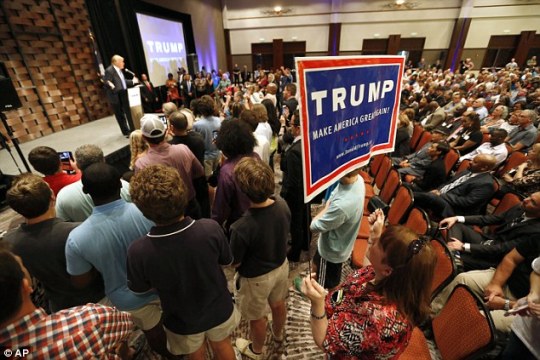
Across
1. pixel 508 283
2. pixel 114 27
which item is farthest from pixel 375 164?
pixel 114 27

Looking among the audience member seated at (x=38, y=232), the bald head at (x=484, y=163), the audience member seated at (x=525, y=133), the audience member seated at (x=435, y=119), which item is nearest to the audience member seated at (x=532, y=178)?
the bald head at (x=484, y=163)

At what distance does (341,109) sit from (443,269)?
1.44 meters

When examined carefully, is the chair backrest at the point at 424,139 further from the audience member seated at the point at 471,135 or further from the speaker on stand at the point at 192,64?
the speaker on stand at the point at 192,64

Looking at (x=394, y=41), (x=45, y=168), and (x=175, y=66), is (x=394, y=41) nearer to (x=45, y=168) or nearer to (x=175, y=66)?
(x=175, y=66)

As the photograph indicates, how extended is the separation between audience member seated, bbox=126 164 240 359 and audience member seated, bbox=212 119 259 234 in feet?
2.14

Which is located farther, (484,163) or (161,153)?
(484,163)

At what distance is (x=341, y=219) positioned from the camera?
1.65 metres

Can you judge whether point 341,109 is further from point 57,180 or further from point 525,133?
point 525,133

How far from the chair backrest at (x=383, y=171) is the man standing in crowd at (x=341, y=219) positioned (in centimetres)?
190

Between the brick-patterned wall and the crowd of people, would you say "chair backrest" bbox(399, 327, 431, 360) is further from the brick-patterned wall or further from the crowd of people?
the brick-patterned wall

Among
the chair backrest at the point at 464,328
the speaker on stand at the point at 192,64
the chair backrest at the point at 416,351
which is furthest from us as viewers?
the speaker on stand at the point at 192,64

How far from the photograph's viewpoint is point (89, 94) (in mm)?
6844

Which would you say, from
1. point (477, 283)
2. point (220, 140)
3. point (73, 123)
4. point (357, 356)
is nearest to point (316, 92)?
point (357, 356)

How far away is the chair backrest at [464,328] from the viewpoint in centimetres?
123
